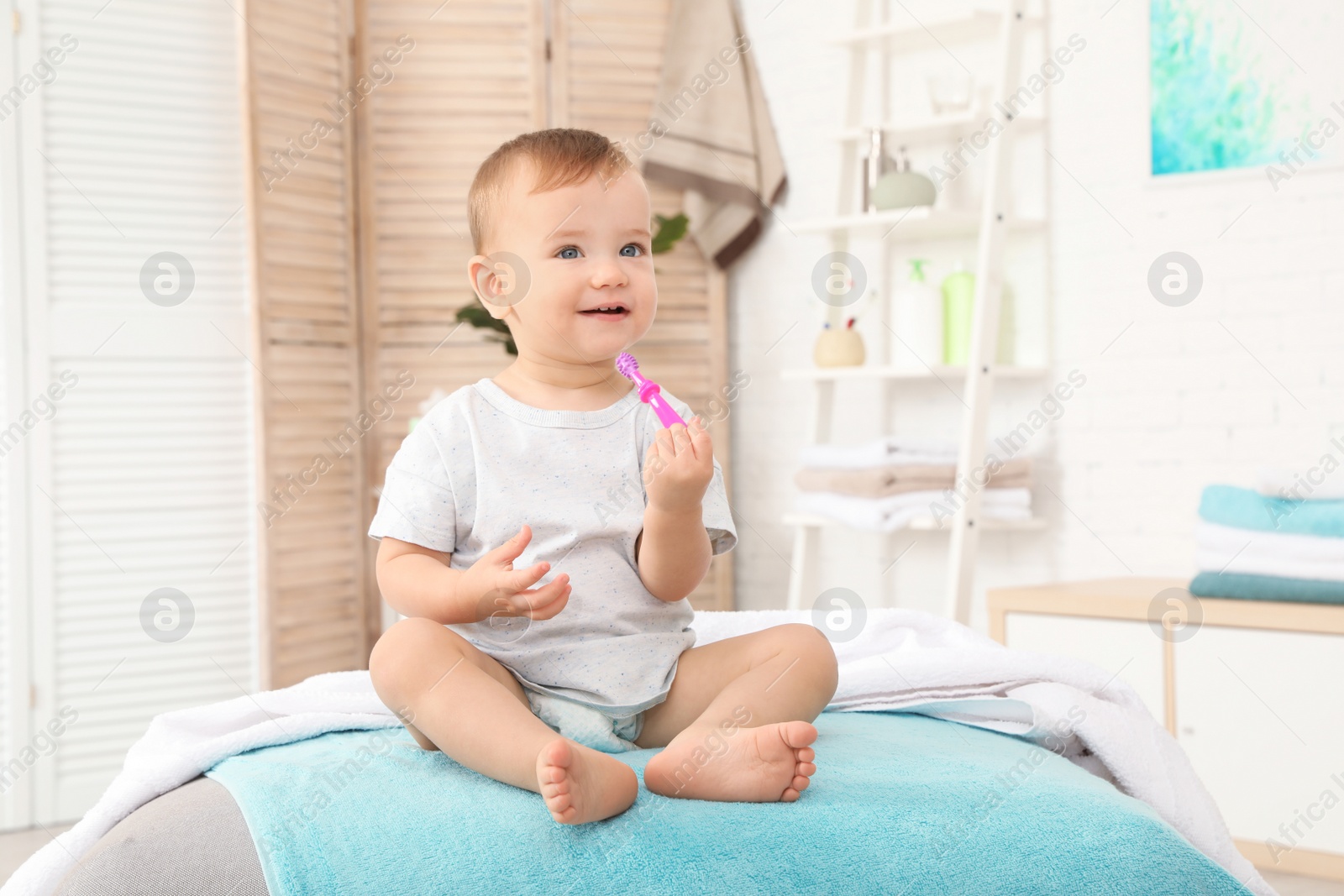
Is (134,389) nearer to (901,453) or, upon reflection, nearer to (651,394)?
(901,453)

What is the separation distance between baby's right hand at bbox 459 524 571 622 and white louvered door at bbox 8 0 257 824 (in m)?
2.03

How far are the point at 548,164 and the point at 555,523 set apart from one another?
322 millimetres

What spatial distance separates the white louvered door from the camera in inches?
101

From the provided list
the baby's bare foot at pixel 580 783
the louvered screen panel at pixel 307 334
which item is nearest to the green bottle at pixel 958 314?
the louvered screen panel at pixel 307 334

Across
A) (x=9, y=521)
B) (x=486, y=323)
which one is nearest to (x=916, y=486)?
Answer: (x=486, y=323)

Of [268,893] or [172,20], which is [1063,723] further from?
[172,20]

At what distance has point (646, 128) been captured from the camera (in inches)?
122

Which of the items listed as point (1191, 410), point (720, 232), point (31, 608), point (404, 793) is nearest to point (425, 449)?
point (404, 793)

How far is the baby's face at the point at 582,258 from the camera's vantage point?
105 centimetres

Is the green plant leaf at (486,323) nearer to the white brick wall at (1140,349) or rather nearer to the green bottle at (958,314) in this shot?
the white brick wall at (1140,349)

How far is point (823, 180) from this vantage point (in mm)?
2982

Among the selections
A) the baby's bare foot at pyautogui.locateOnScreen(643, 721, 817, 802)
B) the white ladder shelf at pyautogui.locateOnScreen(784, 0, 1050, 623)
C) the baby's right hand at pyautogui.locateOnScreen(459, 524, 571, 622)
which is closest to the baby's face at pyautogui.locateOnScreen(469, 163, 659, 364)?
the baby's right hand at pyautogui.locateOnScreen(459, 524, 571, 622)

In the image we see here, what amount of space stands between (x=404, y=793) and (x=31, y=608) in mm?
2078

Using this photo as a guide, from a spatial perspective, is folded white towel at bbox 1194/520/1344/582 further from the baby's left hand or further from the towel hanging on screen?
the towel hanging on screen
